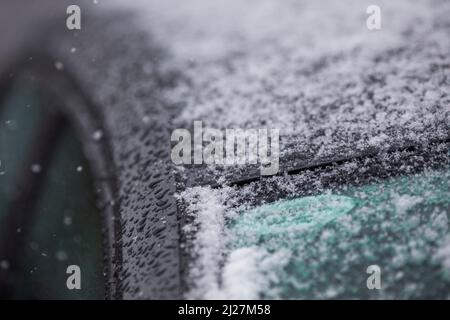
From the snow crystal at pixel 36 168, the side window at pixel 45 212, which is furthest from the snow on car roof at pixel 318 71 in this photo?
the snow crystal at pixel 36 168

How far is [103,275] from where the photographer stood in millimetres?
1624

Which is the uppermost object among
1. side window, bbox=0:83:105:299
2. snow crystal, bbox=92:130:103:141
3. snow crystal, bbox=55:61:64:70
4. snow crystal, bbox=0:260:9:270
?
snow crystal, bbox=55:61:64:70

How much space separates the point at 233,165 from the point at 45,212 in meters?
0.81

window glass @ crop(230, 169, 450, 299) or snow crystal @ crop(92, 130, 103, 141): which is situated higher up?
snow crystal @ crop(92, 130, 103, 141)

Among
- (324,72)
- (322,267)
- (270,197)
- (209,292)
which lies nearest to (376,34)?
(324,72)

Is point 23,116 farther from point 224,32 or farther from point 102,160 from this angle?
point 224,32

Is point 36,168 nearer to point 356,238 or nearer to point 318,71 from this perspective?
point 318,71

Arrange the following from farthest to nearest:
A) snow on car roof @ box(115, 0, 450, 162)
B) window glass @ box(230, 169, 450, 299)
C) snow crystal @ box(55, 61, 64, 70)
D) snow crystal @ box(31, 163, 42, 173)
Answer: snow crystal @ box(55, 61, 64, 70), snow crystal @ box(31, 163, 42, 173), snow on car roof @ box(115, 0, 450, 162), window glass @ box(230, 169, 450, 299)

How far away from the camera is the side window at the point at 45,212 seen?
5.81ft

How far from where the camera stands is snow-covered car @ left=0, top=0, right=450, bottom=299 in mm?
1316

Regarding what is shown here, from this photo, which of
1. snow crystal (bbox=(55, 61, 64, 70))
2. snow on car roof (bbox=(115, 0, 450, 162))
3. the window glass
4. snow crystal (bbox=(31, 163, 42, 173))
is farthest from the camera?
snow crystal (bbox=(55, 61, 64, 70))

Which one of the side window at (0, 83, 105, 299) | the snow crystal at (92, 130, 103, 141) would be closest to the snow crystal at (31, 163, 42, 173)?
the side window at (0, 83, 105, 299)

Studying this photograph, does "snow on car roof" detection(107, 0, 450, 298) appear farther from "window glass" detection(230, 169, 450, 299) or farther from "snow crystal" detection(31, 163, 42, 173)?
"snow crystal" detection(31, 163, 42, 173)

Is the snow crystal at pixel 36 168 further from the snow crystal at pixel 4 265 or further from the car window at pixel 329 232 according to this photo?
the car window at pixel 329 232
